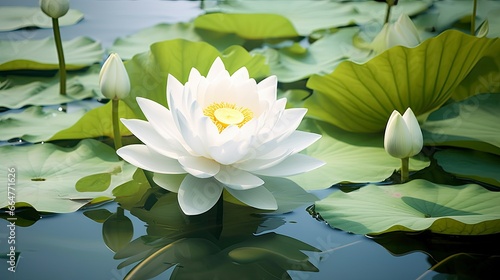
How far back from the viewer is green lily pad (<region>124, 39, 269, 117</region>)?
1453mm

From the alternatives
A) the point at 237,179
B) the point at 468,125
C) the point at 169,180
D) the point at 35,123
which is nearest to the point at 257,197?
the point at 237,179

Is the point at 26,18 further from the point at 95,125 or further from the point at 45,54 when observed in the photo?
the point at 95,125

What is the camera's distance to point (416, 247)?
1.08 metres

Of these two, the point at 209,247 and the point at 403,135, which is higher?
the point at 403,135

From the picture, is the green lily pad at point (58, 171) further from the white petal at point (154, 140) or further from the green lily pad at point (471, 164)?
the green lily pad at point (471, 164)

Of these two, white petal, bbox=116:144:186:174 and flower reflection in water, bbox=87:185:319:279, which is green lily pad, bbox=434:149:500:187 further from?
white petal, bbox=116:144:186:174

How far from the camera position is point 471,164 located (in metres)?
1.33

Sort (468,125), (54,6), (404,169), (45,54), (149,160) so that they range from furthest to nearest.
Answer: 1. (45,54)
2. (54,6)
3. (468,125)
4. (404,169)
5. (149,160)

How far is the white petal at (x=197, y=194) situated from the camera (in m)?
1.10

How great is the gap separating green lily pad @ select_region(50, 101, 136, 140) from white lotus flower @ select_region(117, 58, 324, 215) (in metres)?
0.25

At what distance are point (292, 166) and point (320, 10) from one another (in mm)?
1327

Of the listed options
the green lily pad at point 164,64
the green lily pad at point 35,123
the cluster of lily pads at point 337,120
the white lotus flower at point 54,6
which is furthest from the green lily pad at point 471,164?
the white lotus flower at point 54,6

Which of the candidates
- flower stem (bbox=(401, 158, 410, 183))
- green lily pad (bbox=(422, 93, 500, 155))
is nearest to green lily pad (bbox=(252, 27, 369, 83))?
green lily pad (bbox=(422, 93, 500, 155))

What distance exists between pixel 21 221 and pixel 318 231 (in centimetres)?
52
